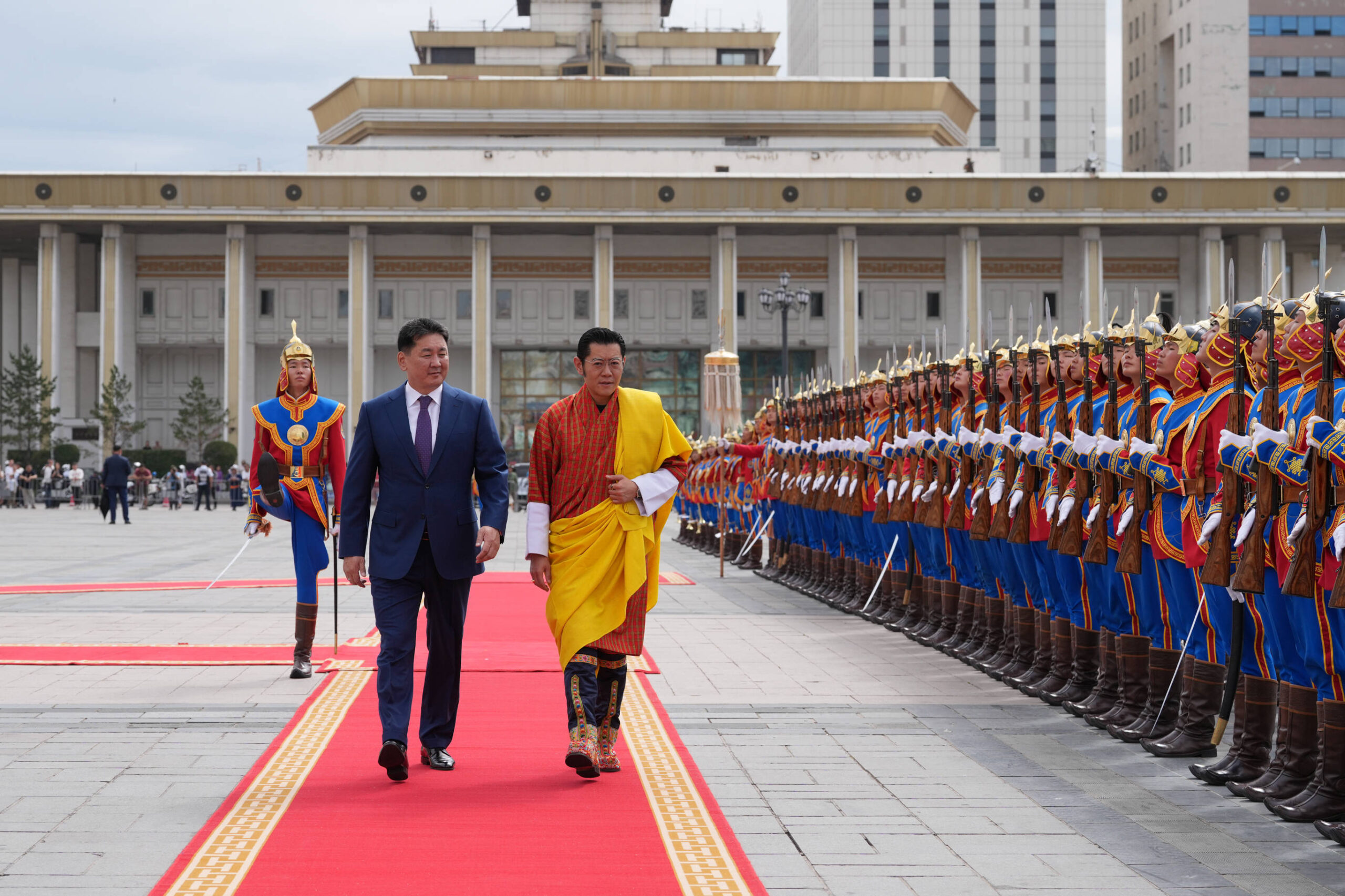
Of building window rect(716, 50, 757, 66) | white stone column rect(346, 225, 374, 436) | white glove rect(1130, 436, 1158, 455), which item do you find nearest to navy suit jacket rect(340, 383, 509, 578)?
white glove rect(1130, 436, 1158, 455)

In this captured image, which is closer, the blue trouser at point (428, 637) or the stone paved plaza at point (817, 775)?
the stone paved plaza at point (817, 775)

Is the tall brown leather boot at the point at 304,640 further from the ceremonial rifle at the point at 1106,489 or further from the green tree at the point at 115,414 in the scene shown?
the green tree at the point at 115,414

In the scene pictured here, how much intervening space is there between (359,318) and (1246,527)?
175ft

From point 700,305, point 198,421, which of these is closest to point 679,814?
point 198,421

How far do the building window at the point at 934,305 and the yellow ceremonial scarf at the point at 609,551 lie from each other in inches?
2133

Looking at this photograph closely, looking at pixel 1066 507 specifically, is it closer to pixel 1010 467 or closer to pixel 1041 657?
pixel 1010 467

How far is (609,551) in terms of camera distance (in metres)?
6.19

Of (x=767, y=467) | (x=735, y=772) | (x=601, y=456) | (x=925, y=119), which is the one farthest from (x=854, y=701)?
(x=925, y=119)

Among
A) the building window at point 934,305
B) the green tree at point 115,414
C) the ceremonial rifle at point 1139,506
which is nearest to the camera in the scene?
the ceremonial rifle at point 1139,506

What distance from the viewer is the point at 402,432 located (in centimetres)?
632

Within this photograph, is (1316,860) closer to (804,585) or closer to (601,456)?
(601,456)

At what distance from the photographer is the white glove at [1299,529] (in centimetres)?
538

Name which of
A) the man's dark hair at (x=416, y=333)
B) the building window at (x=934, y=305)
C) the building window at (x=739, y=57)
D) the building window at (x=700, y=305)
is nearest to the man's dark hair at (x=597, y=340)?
the man's dark hair at (x=416, y=333)

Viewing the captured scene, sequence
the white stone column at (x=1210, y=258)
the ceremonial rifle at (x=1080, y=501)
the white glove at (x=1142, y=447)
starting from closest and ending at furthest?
the white glove at (x=1142, y=447) < the ceremonial rifle at (x=1080, y=501) < the white stone column at (x=1210, y=258)
